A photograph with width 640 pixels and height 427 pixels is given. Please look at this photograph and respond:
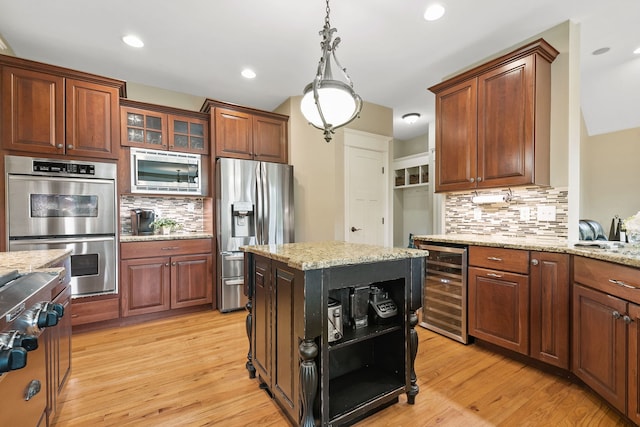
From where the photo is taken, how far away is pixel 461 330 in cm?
257

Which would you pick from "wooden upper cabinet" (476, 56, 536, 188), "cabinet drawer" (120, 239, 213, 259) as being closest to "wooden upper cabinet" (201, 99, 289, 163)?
"cabinet drawer" (120, 239, 213, 259)

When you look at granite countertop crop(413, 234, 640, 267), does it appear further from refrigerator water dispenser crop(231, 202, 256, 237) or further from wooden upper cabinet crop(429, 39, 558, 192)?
refrigerator water dispenser crop(231, 202, 256, 237)

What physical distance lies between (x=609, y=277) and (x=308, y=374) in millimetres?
1751

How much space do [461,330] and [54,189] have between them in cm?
392

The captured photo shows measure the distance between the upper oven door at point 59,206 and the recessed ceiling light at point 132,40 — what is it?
1.33m

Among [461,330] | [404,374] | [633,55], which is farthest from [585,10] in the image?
[404,374]

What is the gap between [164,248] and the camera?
10.5 ft

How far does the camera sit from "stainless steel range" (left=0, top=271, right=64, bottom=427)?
30.6 inches

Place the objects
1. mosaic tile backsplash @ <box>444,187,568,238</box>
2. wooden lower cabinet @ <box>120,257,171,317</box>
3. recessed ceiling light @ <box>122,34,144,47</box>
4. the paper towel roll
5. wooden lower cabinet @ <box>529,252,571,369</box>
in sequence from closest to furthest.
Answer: wooden lower cabinet @ <box>529,252,571,369</box>
mosaic tile backsplash @ <box>444,187,568,238</box>
recessed ceiling light @ <box>122,34,144,47</box>
the paper towel roll
wooden lower cabinet @ <box>120,257,171,317</box>

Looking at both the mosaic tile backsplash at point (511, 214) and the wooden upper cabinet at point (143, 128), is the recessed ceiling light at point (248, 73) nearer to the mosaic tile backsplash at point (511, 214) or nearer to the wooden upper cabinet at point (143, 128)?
the wooden upper cabinet at point (143, 128)

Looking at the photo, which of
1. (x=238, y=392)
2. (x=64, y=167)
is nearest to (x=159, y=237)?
(x=64, y=167)

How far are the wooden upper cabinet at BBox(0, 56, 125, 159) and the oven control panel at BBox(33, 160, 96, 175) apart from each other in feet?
0.35

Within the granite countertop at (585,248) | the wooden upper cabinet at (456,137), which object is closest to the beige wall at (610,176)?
the granite countertop at (585,248)

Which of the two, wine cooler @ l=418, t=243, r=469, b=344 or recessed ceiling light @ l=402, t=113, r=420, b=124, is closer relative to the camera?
wine cooler @ l=418, t=243, r=469, b=344
